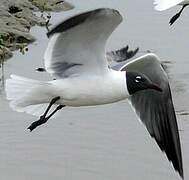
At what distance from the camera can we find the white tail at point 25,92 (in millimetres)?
5477

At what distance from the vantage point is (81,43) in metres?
5.39

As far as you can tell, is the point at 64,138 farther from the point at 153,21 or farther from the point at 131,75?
the point at 153,21

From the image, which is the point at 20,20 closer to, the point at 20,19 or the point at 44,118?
the point at 20,19

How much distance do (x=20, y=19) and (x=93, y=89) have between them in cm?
661

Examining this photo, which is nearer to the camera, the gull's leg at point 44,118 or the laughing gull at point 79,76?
the laughing gull at point 79,76

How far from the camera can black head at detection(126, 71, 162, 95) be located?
217 inches

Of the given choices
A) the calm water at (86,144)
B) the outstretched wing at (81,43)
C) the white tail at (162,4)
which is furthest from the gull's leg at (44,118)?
the white tail at (162,4)

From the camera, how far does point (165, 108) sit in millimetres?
6309

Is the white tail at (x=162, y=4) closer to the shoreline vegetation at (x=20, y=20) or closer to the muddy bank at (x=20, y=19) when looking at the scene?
the shoreline vegetation at (x=20, y=20)

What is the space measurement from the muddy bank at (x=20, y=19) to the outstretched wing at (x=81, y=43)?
4461mm

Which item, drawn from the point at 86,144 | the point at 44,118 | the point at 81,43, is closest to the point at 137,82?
the point at 81,43

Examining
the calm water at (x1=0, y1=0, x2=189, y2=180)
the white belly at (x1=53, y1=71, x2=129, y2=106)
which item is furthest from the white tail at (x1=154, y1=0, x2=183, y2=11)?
the white belly at (x1=53, y1=71, x2=129, y2=106)

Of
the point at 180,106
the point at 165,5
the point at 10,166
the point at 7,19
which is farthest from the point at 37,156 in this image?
the point at 7,19

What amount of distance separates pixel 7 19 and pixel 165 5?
473 centimetres
